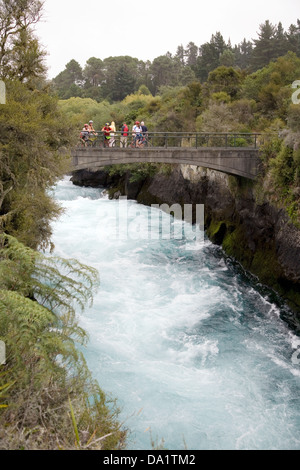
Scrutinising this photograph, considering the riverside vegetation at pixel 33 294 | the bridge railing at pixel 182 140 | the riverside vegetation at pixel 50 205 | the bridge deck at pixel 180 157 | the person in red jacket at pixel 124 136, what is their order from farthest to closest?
the bridge railing at pixel 182 140, the person in red jacket at pixel 124 136, the bridge deck at pixel 180 157, the riverside vegetation at pixel 50 205, the riverside vegetation at pixel 33 294

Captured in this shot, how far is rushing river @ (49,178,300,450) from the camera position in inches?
367

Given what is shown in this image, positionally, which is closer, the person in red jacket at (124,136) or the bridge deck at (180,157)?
the bridge deck at (180,157)

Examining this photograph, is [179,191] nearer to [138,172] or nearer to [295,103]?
[138,172]

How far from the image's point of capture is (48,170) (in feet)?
45.7

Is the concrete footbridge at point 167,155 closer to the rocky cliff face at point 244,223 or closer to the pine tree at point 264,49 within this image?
the rocky cliff face at point 244,223

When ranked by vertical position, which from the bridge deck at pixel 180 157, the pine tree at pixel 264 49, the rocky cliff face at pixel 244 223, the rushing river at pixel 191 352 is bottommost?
the rushing river at pixel 191 352

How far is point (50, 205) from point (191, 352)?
22.8ft

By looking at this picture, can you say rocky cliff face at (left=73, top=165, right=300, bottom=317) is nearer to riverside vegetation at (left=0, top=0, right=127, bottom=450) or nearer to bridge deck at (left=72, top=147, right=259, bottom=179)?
bridge deck at (left=72, top=147, right=259, bottom=179)

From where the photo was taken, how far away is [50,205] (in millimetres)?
14781

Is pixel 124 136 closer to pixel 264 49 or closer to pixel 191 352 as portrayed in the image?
pixel 191 352

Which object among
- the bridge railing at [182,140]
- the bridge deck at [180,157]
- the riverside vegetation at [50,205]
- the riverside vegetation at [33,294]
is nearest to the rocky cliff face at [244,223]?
the riverside vegetation at [50,205]

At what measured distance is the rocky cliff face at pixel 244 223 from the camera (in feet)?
50.7

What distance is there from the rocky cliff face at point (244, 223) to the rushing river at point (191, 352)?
31.8 inches

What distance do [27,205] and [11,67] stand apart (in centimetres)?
564
